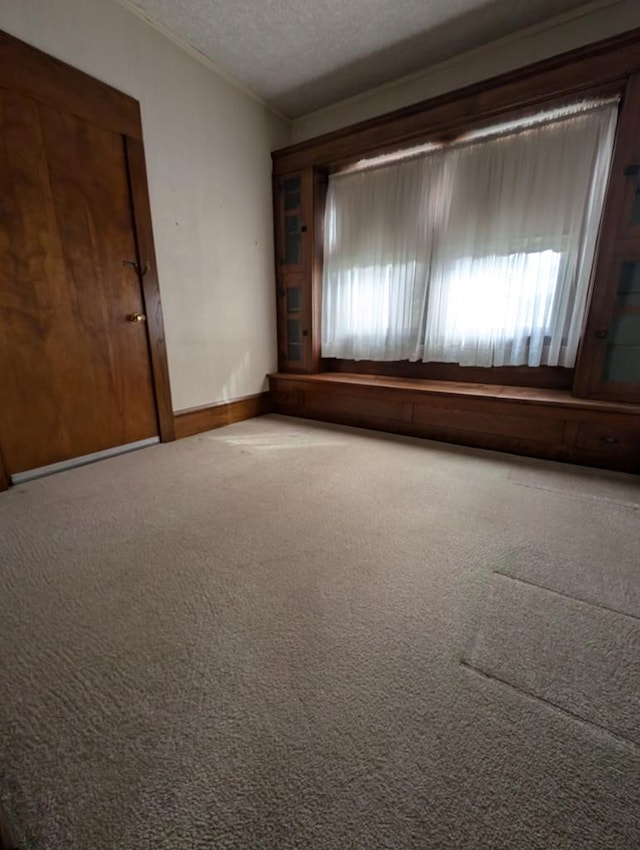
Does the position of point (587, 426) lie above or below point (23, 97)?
below

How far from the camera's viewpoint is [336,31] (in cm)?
239

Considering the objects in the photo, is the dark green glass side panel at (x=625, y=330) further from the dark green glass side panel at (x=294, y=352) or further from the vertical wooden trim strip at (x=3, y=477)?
the vertical wooden trim strip at (x=3, y=477)

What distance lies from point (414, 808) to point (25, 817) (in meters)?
0.74

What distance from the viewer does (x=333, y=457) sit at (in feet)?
8.29

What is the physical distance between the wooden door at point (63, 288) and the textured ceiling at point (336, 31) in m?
0.99

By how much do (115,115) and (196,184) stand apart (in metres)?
0.63

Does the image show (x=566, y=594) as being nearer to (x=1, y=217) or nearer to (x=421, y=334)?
(x=421, y=334)

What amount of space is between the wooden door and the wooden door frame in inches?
1.7

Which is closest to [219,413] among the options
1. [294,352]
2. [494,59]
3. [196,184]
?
[294,352]

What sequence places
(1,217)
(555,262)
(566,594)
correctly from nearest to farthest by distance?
1. (566,594)
2. (1,217)
3. (555,262)

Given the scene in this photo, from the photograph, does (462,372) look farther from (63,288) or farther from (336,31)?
(63,288)

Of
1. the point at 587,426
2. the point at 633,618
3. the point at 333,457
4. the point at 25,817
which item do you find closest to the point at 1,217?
the point at 333,457

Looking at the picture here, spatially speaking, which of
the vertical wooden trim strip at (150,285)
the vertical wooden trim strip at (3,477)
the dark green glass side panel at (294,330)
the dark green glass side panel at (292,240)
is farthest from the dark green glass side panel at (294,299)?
the vertical wooden trim strip at (3,477)

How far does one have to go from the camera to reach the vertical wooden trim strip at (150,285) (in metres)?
2.39
